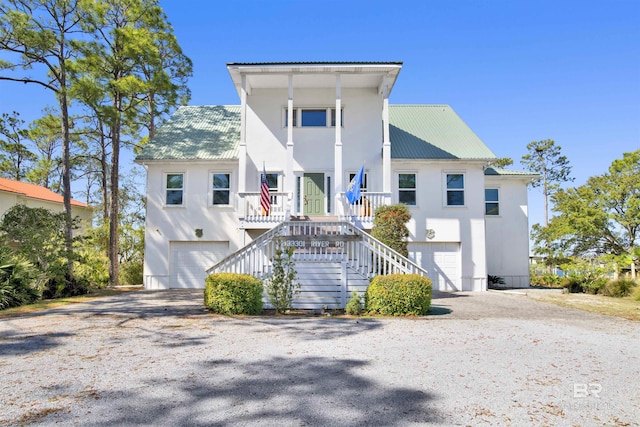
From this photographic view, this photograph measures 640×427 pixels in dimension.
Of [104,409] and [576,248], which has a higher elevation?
[576,248]

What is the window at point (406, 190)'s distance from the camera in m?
18.1

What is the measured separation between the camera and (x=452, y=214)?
59.1 feet

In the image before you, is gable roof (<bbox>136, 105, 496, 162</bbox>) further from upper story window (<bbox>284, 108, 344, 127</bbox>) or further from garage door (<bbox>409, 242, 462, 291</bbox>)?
garage door (<bbox>409, 242, 462, 291</bbox>)

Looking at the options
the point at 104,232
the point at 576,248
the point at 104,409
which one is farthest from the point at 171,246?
the point at 576,248

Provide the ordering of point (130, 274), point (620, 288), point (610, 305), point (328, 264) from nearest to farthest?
point (328, 264) < point (610, 305) < point (620, 288) < point (130, 274)

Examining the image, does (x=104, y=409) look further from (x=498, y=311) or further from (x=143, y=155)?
(x=143, y=155)

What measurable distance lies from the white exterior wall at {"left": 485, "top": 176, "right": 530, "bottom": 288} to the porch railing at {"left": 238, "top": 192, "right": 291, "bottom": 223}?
1030cm

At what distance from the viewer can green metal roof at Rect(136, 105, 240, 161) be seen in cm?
1816

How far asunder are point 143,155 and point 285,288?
10.7m

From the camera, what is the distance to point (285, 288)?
425 inches

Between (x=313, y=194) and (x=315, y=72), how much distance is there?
4733 mm

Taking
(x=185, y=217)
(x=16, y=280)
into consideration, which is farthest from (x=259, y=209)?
(x=16, y=280)

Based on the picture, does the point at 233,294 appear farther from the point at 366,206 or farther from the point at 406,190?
the point at 406,190

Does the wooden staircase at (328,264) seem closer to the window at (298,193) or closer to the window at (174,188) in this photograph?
the window at (298,193)
